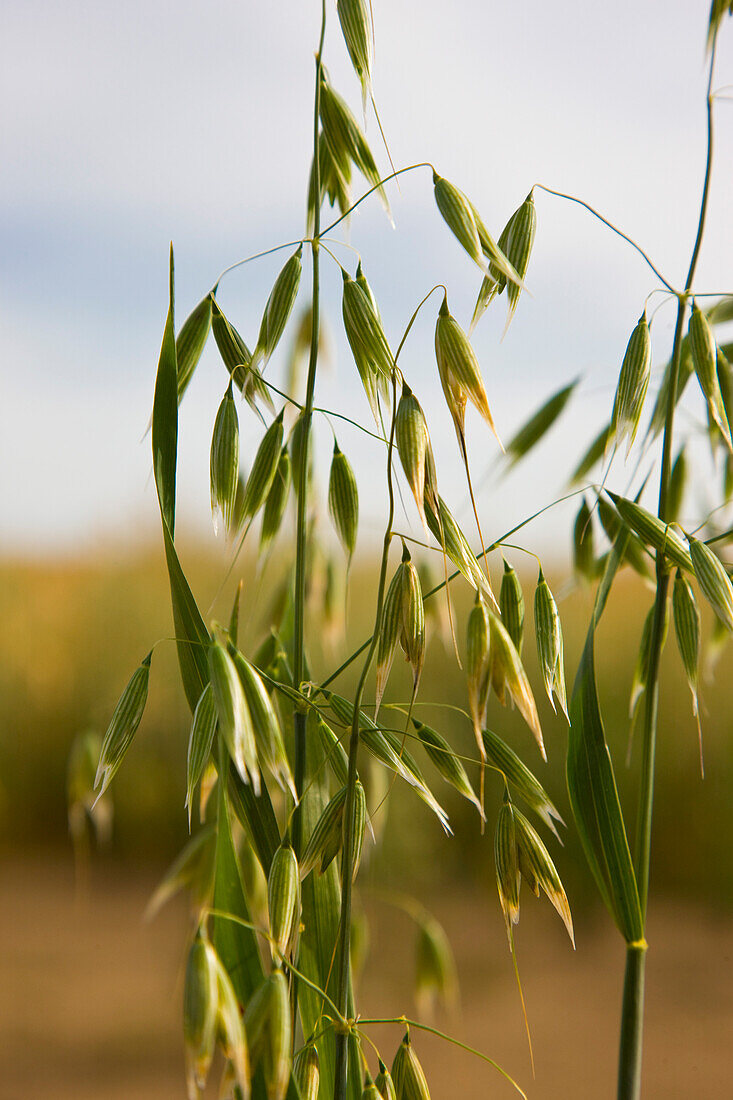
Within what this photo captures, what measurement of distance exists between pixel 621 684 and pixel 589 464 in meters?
0.94

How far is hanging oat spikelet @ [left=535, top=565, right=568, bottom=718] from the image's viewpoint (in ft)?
0.87

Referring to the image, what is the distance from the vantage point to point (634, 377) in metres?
0.26

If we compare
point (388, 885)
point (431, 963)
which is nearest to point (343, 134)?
point (431, 963)

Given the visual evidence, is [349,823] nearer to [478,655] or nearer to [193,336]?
[478,655]

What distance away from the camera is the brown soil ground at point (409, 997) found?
2.98ft

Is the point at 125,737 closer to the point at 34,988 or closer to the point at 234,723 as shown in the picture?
the point at 234,723

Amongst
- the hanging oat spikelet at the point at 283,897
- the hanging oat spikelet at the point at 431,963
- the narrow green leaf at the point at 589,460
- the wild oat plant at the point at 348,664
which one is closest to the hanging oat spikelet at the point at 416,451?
the wild oat plant at the point at 348,664

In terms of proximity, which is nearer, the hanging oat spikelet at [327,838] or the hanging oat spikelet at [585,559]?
the hanging oat spikelet at [327,838]

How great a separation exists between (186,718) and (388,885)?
0.44 meters

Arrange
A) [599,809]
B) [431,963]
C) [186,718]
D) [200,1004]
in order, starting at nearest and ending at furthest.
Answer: [200,1004] → [599,809] → [431,963] → [186,718]

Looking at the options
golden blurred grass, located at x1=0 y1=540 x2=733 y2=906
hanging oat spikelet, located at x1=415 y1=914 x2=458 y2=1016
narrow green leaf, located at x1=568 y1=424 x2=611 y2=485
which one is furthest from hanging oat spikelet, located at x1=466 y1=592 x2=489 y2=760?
golden blurred grass, located at x1=0 y1=540 x2=733 y2=906

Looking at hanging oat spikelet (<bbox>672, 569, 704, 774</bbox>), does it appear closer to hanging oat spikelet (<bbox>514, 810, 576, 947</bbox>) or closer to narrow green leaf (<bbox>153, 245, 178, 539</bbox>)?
hanging oat spikelet (<bbox>514, 810, 576, 947</bbox>)

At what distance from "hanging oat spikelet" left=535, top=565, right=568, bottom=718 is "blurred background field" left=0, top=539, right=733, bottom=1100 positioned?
502 millimetres

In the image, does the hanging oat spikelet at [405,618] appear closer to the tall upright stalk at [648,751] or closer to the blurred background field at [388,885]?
the tall upright stalk at [648,751]
